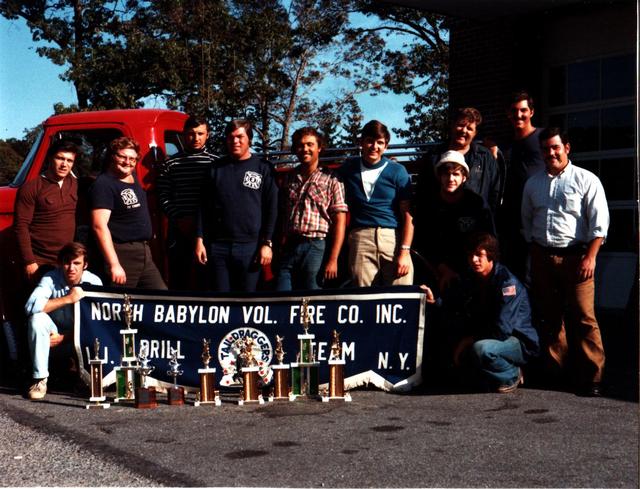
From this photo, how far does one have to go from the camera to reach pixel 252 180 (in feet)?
18.3

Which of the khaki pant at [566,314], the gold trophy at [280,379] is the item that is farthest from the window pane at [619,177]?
the gold trophy at [280,379]

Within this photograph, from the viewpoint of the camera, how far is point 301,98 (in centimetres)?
677

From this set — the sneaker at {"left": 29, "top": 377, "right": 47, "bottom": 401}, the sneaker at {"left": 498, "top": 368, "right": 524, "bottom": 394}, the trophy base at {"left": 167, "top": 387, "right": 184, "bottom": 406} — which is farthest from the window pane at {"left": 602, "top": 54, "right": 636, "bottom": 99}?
the sneaker at {"left": 29, "top": 377, "right": 47, "bottom": 401}

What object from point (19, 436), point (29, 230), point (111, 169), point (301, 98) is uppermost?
point (301, 98)

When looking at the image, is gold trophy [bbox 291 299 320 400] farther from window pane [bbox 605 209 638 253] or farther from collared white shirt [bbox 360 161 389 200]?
window pane [bbox 605 209 638 253]

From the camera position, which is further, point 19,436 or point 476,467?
point 19,436

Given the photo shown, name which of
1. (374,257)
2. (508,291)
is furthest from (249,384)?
(508,291)

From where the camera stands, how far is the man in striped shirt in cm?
589

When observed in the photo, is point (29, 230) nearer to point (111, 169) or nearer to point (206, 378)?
point (111, 169)

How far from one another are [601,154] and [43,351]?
6.31m

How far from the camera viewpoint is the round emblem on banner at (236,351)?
5.46m

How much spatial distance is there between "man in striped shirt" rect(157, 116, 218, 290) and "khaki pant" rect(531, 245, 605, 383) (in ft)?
8.28

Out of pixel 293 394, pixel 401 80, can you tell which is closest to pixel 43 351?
pixel 293 394

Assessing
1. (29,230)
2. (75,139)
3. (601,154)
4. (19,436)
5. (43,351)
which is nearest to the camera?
(19,436)
